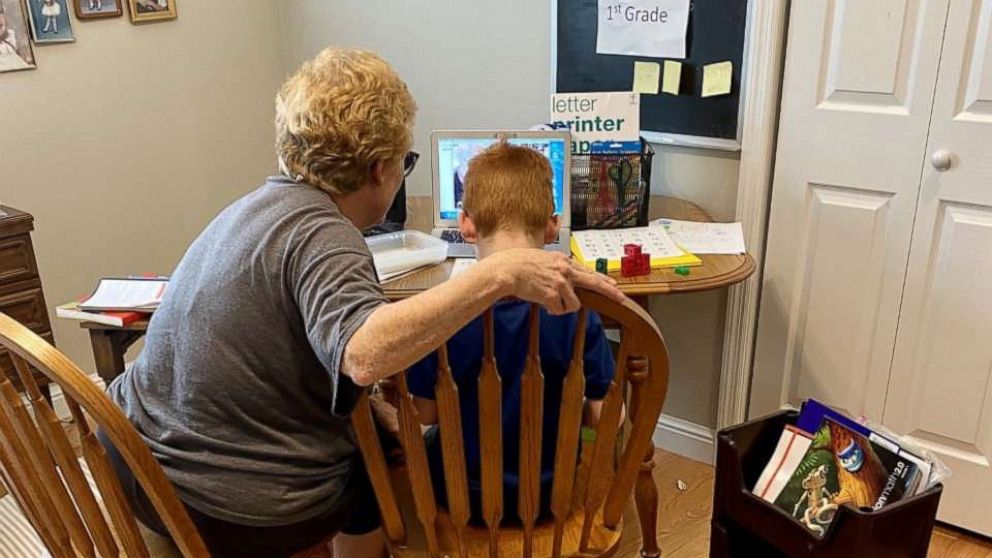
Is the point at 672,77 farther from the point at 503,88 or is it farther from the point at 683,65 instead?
the point at 503,88

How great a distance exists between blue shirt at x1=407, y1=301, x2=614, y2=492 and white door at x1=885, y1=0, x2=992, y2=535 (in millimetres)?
1049

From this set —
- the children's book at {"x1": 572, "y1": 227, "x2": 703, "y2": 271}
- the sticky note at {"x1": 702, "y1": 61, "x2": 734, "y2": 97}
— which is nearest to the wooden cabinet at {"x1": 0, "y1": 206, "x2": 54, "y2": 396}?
the children's book at {"x1": 572, "y1": 227, "x2": 703, "y2": 271}

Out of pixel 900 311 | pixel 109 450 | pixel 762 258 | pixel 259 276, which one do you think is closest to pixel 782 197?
pixel 762 258

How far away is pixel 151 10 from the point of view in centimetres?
278

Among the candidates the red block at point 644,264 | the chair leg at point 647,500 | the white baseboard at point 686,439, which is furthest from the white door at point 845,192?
the chair leg at point 647,500

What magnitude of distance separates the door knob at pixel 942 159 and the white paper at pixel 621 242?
597 mm

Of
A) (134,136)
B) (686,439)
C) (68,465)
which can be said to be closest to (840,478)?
(686,439)

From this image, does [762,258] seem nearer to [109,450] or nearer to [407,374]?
[407,374]

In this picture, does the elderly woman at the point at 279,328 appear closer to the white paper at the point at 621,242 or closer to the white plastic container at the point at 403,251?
the white plastic container at the point at 403,251

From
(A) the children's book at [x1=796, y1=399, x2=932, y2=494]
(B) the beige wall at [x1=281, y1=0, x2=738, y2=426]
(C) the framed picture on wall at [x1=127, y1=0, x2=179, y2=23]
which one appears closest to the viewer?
(A) the children's book at [x1=796, y1=399, x2=932, y2=494]

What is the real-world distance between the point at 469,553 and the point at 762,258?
4.21 ft

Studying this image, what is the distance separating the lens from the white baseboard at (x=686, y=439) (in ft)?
8.37

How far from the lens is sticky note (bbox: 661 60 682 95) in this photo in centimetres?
227

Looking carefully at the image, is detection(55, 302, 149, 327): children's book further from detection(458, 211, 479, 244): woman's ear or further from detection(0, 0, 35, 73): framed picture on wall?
detection(0, 0, 35, 73): framed picture on wall
